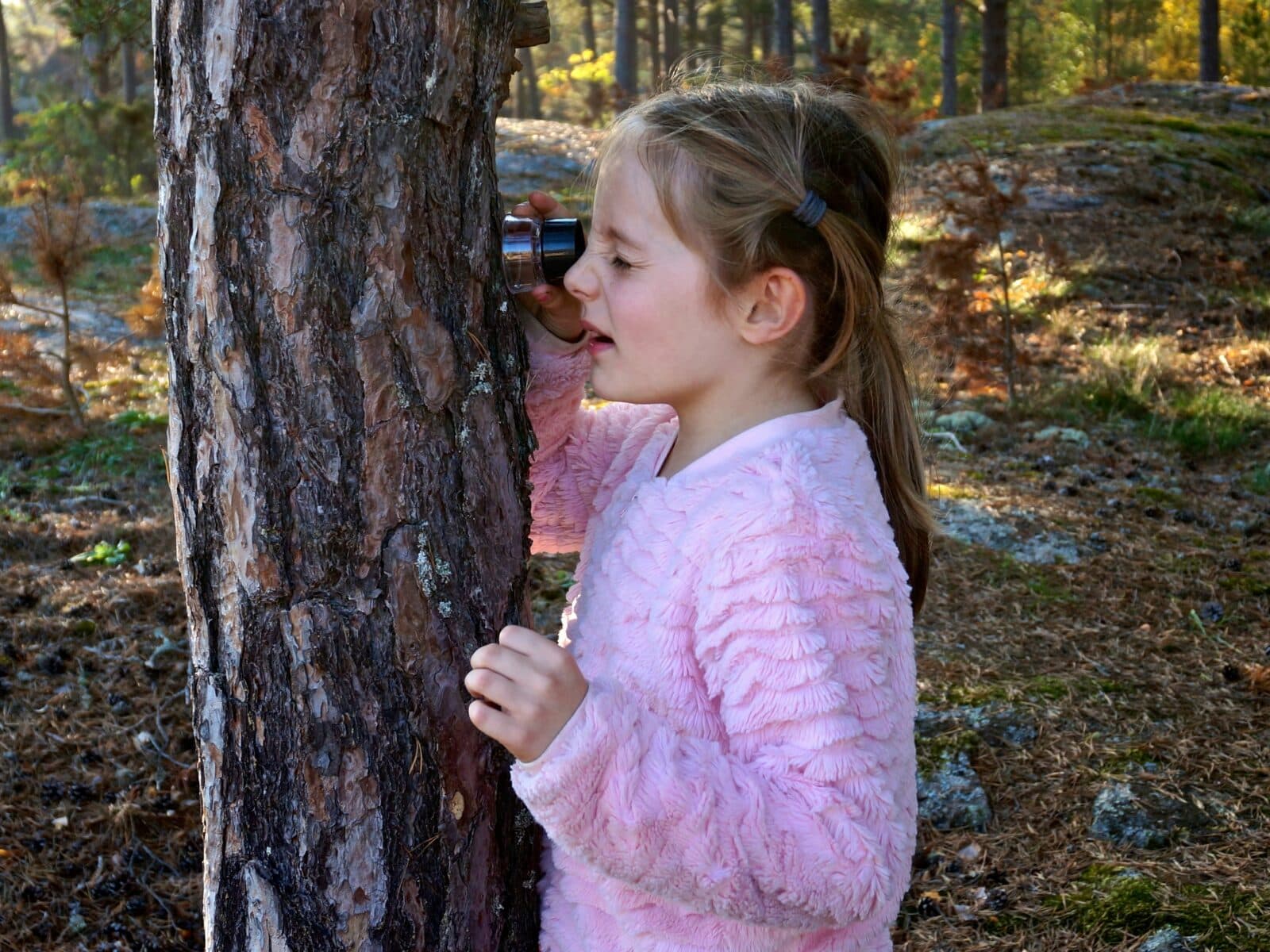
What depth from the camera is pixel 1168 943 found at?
2.30m

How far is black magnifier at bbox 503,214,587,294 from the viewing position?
5.37 ft

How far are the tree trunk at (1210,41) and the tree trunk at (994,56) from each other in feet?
17.3

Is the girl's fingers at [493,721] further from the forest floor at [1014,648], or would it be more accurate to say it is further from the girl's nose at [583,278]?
the forest floor at [1014,648]

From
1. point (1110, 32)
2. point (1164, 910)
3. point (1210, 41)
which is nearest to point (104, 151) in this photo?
point (1164, 910)

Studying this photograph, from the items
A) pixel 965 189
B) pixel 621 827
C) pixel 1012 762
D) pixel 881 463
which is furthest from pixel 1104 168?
pixel 621 827

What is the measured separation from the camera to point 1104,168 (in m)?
10.9

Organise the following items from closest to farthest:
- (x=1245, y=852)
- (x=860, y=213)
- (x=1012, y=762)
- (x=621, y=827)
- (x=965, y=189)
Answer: (x=621, y=827)
(x=860, y=213)
(x=1245, y=852)
(x=1012, y=762)
(x=965, y=189)

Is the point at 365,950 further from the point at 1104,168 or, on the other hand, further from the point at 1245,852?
the point at 1104,168

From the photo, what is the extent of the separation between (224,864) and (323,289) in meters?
0.80

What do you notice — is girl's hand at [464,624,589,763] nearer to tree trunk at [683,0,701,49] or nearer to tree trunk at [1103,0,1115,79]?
tree trunk at [683,0,701,49]

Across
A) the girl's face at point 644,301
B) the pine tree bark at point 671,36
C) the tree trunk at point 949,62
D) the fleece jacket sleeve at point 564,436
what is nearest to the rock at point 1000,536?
the fleece jacket sleeve at point 564,436

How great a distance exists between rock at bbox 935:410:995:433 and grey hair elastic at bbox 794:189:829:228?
15.6 ft

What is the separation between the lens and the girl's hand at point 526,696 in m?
1.30

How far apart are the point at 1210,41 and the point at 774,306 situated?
829 inches
